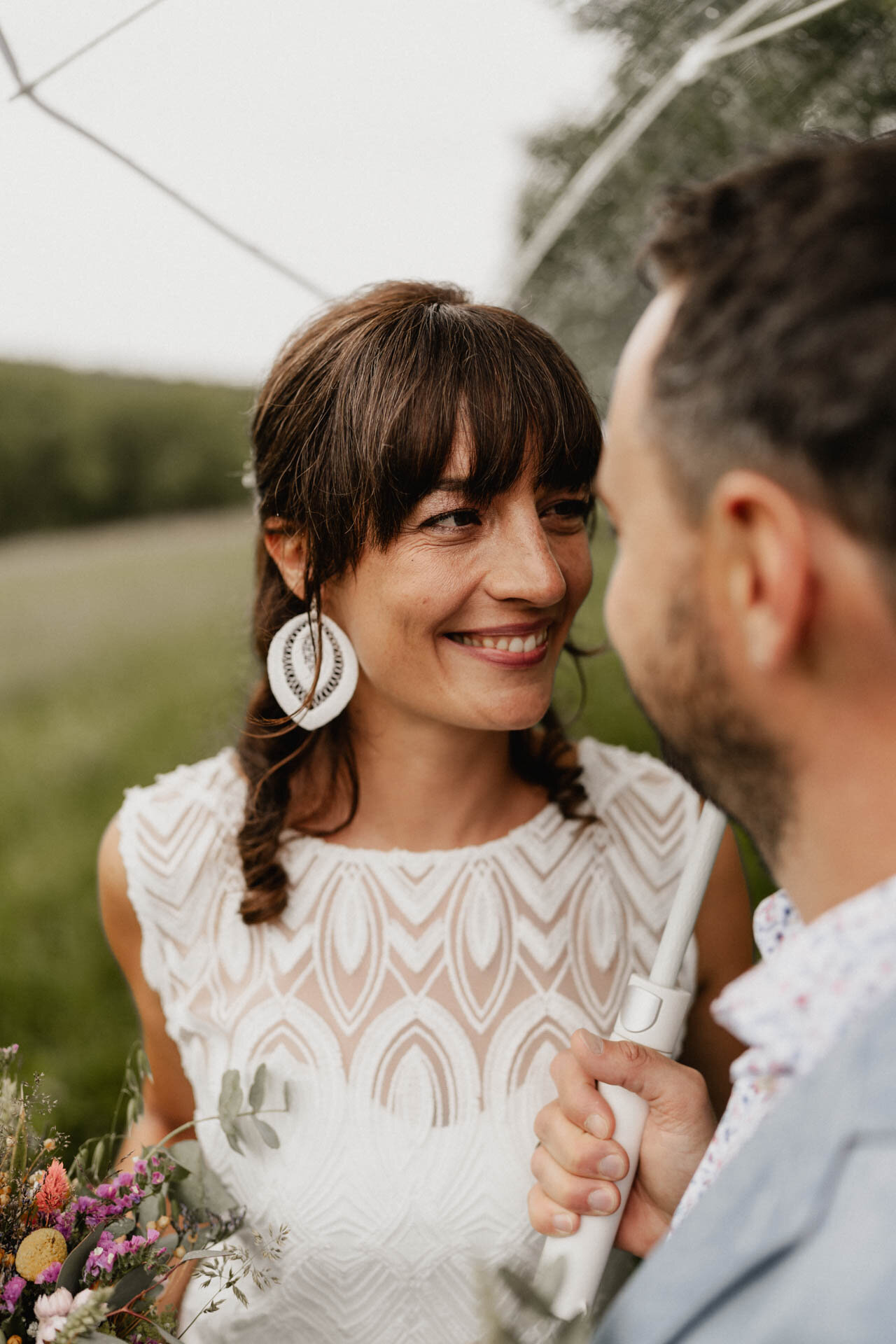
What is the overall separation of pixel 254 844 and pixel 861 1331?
146 cm

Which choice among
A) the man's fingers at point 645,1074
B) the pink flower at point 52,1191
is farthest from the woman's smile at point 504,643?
the pink flower at point 52,1191

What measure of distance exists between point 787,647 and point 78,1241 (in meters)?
1.10

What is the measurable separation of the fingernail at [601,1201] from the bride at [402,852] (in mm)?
455

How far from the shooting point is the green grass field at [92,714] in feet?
13.9

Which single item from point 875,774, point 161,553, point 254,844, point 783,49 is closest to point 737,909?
point 254,844

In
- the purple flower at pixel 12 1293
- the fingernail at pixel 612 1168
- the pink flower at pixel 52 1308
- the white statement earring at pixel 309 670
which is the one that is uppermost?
the white statement earring at pixel 309 670

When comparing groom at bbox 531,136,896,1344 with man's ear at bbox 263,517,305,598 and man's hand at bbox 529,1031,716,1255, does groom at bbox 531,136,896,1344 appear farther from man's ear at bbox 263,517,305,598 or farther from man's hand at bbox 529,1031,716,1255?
man's ear at bbox 263,517,305,598

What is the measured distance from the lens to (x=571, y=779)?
7.28ft

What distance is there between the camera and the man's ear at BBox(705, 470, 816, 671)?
0.95 meters

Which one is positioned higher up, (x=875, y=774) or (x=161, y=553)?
(x=875, y=774)

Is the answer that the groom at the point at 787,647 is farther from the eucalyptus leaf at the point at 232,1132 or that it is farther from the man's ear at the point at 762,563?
the eucalyptus leaf at the point at 232,1132

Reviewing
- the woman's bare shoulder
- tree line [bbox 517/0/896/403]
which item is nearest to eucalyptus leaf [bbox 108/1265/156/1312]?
the woman's bare shoulder

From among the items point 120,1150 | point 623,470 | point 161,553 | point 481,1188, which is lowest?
point 161,553

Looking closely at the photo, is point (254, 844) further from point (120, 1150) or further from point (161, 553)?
point (161, 553)
